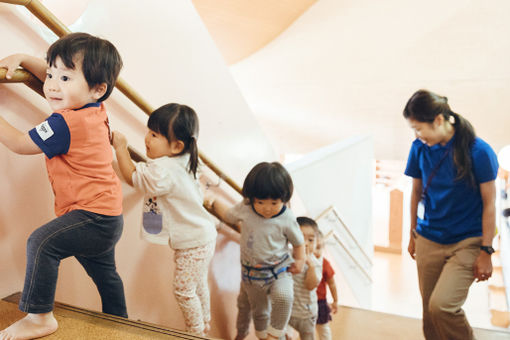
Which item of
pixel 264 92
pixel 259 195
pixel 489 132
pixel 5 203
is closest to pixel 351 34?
pixel 264 92

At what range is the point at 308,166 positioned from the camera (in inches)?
168

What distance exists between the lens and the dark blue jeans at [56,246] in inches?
53.0

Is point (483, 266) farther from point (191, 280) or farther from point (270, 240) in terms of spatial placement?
point (191, 280)

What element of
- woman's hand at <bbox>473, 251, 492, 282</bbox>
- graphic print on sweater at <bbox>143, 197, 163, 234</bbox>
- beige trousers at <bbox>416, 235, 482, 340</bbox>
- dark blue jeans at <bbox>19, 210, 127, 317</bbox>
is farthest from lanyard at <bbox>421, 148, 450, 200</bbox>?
dark blue jeans at <bbox>19, 210, 127, 317</bbox>

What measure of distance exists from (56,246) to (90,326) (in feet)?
1.02

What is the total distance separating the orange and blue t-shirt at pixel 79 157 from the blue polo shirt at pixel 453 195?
1.52 metres

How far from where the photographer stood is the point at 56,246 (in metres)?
1.37

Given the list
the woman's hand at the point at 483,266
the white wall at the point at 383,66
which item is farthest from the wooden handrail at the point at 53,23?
the white wall at the point at 383,66

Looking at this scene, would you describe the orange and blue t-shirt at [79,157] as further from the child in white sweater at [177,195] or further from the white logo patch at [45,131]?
the child in white sweater at [177,195]

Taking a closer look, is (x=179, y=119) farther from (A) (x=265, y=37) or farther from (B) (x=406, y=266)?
(B) (x=406, y=266)

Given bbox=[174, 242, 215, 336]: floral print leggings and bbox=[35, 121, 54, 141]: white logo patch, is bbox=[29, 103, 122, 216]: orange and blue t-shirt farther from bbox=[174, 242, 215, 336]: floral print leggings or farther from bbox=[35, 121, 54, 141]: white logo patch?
bbox=[174, 242, 215, 336]: floral print leggings

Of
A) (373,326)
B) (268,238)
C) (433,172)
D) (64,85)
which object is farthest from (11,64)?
(373,326)

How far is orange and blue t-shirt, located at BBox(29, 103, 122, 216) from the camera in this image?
1332 mm

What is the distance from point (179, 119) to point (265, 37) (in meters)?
4.19
